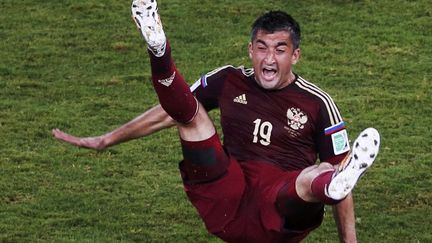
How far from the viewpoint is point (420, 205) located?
38.5 feet

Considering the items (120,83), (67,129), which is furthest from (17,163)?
(120,83)

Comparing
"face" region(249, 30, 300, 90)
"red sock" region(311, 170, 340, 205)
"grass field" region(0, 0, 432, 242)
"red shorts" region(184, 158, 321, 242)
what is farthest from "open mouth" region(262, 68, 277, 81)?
"grass field" region(0, 0, 432, 242)

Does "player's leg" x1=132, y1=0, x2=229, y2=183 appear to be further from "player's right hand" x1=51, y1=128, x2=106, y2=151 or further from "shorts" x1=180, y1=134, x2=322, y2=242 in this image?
"player's right hand" x1=51, y1=128, x2=106, y2=151

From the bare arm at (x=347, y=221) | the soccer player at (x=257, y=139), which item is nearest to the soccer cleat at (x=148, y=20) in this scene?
the soccer player at (x=257, y=139)

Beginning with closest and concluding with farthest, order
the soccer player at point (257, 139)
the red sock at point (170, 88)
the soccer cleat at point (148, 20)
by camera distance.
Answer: the soccer cleat at point (148, 20) → the red sock at point (170, 88) → the soccer player at point (257, 139)

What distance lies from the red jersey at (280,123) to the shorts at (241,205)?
0.85 feet

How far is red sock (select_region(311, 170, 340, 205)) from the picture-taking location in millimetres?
8227

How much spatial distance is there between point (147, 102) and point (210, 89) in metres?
5.82

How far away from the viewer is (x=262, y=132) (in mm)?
9211

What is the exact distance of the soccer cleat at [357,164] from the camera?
320 inches

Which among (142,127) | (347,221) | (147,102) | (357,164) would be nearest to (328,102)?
(347,221)

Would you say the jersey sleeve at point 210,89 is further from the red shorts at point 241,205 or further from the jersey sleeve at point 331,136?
the jersey sleeve at point 331,136

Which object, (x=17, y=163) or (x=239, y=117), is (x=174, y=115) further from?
(x=17, y=163)

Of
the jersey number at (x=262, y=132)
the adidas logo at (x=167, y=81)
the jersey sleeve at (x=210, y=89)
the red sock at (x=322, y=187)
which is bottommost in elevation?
the jersey number at (x=262, y=132)
